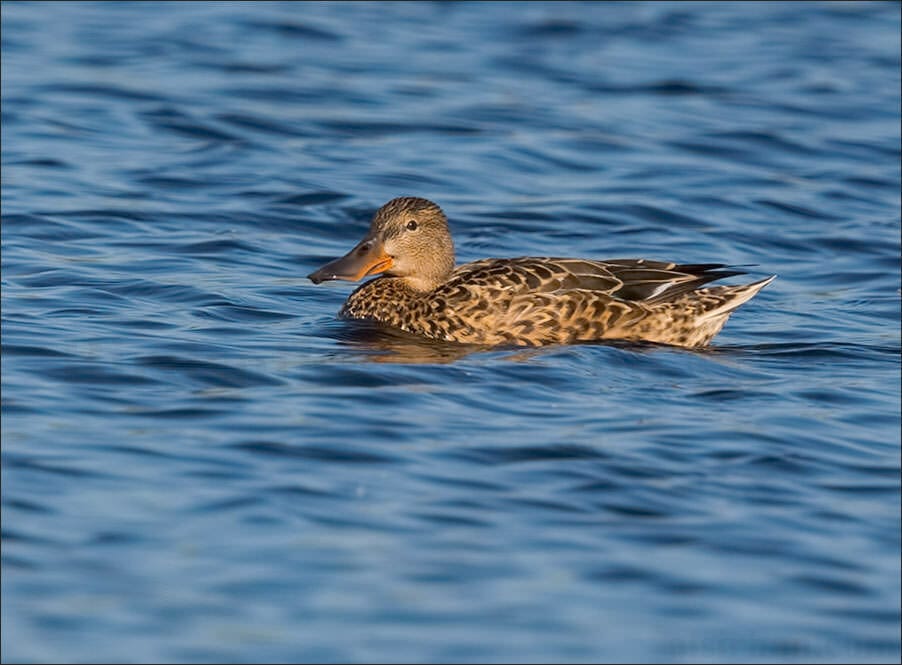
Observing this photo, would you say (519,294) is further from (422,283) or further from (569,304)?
(422,283)

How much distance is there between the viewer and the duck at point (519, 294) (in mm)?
10711

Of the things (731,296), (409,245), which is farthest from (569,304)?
(409,245)

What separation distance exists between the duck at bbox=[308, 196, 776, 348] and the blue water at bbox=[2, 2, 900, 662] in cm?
23

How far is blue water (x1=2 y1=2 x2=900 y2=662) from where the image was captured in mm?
6609

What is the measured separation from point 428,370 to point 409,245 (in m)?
1.56

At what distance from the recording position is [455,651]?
20.5 ft

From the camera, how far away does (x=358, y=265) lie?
1115cm

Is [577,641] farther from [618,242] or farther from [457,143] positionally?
[457,143]

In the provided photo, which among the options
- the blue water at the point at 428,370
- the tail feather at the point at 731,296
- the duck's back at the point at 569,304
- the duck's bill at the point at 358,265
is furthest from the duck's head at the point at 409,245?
the tail feather at the point at 731,296

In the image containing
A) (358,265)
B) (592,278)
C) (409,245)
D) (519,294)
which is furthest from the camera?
(409,245)

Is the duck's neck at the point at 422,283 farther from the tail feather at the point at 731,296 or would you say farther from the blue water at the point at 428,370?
the tail feather at the point at 731,296

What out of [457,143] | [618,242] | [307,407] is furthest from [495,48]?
[307,407]

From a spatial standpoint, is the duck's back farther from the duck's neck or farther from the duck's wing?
the duck's neck

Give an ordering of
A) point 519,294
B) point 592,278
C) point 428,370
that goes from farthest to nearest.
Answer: point 592,278 < point 519,294 < point 428,370
